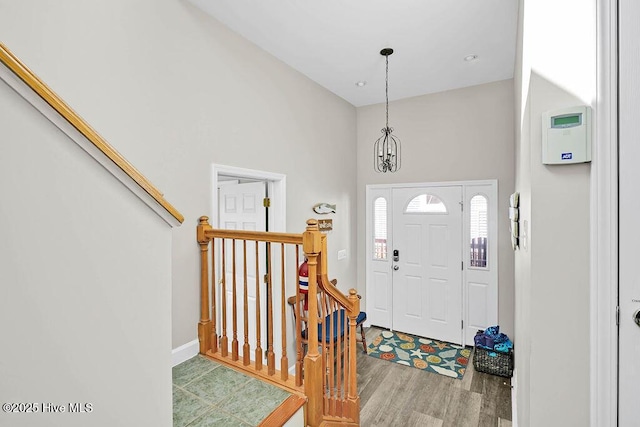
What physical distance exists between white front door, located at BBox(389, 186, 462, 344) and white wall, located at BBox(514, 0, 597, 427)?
2910 mm

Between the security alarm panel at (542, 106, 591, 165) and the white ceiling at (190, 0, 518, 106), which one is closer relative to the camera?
the security alarm panel at (542, 106, 591, 165)

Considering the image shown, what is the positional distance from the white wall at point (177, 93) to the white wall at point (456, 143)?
1.38m

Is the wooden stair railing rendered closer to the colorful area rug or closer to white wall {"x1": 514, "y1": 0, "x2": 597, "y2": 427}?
white wall {"x1": 514, "y1": 0, "x2": 597, "y2": 427}

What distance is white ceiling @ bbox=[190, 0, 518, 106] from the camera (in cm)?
224

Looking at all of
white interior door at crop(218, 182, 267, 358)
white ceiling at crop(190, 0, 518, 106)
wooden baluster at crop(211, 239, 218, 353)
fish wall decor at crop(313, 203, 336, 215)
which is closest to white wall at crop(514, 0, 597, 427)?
white ceiling at crop(190, 0, 518, 106)

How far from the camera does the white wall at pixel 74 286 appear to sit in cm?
70

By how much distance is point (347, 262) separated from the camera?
13.9 feet

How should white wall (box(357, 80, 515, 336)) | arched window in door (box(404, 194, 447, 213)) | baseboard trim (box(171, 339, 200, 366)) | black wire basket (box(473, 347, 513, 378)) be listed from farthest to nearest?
arched window in door (box(404, 194, 447, 213)), white wall (box(357, 80, 515, 336)), black wire basket (box(473, 347, 513, 378)), baseboard trim (box(171, 339, 200, 366))

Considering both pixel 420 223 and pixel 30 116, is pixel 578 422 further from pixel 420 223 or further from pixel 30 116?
pixel 420 223

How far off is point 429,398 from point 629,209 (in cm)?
254

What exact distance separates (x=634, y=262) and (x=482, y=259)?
309 cm

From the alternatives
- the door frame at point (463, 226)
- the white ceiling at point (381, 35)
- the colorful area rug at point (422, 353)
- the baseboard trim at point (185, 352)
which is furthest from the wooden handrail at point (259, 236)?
the door frame at point (463, 226)

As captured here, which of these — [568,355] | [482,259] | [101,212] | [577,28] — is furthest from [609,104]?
[482,259]

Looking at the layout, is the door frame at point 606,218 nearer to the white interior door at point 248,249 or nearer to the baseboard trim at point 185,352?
the baseboard trim at point 185,352
